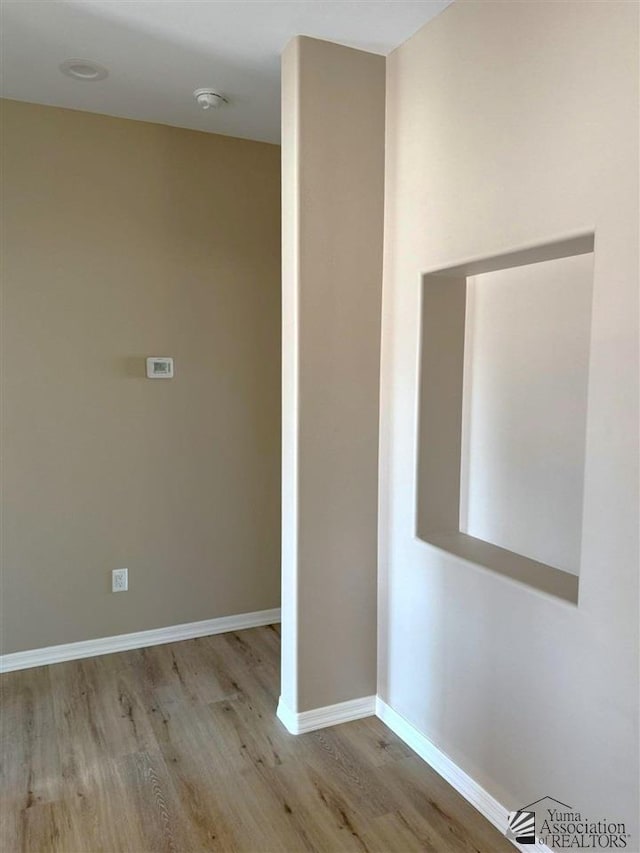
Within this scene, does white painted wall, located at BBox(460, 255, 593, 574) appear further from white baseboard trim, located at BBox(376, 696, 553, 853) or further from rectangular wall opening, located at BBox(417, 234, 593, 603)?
white baseboard trim, located at BBox(376, 696, 553, 853)

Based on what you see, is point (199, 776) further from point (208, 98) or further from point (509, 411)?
point (208, 98)

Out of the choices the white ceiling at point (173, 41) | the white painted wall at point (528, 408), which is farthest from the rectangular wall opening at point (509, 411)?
the white ceiling at point (173, 41)

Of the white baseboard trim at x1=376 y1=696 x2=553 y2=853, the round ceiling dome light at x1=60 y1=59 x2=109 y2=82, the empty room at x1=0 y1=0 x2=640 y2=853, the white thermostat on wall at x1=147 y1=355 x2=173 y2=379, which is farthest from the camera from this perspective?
the white thermostat on wall at x1=147 y1=355 x2=173 y2=379

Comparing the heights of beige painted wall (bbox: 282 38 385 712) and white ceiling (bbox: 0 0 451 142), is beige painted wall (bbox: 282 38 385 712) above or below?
below

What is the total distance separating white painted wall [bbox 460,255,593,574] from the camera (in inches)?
74.8

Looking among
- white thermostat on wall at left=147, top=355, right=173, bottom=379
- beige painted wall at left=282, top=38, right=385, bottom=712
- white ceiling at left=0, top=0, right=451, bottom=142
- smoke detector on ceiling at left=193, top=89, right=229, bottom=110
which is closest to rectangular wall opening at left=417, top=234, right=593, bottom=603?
beige painted wall at left=282, top=38, right=385, bottom=712

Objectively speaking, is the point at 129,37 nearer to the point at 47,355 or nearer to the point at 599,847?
the point at 47,355

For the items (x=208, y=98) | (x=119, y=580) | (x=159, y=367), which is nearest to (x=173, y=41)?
(x=208, y=98)

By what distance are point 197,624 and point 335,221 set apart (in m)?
2.22

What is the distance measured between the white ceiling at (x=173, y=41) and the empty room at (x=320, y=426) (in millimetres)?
15

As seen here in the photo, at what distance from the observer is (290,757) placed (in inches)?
92.0

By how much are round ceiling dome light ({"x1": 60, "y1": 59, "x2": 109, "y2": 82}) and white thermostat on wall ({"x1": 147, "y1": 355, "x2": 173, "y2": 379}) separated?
4.08 ft

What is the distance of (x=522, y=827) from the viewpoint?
6.24 ft

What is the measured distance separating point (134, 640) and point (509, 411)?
227 cm
